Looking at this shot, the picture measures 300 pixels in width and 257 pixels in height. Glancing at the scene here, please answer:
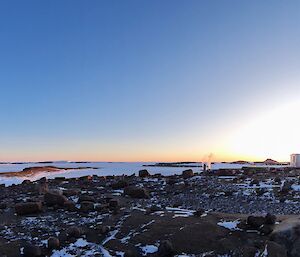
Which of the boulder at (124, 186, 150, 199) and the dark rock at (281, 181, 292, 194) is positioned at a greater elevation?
the dark rock at (281, 181, 292, 194)

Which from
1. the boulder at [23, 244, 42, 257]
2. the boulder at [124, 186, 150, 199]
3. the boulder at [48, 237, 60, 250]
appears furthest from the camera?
the boulder at [124, 186, 150, 199]

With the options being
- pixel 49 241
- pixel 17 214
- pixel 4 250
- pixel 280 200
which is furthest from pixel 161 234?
pixel 280 200

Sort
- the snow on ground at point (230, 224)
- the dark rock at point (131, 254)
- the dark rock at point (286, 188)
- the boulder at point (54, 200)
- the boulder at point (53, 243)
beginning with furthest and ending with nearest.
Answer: the dark rock at point (286, 188) < the boulder at point (54, 200) < the snow on ground at point (230, 224) < the boulder at point (53, 243) < the dark rock at point (131, 254)

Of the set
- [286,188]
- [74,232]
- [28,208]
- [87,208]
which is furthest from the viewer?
[286,188]

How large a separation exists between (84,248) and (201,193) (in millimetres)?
13129

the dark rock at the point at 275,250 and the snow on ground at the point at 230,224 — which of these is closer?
the dark rock at the point at 275,250

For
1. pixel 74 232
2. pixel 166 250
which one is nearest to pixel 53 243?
pixel 74 232

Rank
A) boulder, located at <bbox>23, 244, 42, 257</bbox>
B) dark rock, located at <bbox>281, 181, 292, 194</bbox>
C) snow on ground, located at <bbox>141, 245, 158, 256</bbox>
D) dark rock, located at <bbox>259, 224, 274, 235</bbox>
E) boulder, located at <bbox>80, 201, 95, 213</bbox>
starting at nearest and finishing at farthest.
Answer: boulder, located at <bbox>23, 244, 42, 257</bbox>, snow on ground, located at <bbox>141, 245, 158, 256</bbox>, dark rock, located at <bbox>259, 224, 274, 235</bbox>, boulder, located at <bbox>80, 201, 95, 213</bbox>, dark rock, located at <bbox>281, 181, 292, 194</bbox>

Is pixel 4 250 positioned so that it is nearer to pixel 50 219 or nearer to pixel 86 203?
pixel 50 219

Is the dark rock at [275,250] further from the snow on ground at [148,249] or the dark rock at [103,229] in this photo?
the dark rock at [103,229]

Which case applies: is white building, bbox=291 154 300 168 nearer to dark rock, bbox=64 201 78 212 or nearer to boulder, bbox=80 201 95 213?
dark rock, bbox=64 201 78 212

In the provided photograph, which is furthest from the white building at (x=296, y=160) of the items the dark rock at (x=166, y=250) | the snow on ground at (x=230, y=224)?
the dark rock at (x=166, y=250)

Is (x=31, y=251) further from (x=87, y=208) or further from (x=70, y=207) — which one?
(x=70, y=207)

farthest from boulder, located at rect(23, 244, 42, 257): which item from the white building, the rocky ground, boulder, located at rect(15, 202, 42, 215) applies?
the white building
